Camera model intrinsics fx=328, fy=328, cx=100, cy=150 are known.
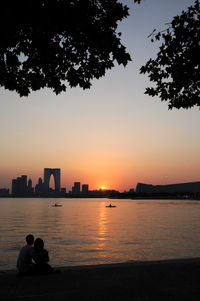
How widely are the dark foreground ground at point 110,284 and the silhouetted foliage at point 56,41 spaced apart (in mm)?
6636

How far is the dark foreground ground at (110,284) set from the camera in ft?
30.3

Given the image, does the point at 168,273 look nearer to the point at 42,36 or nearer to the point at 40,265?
the point at 40,265

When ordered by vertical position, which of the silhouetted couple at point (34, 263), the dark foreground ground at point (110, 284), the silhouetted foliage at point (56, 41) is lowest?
the dark foreground ground at point (110, 284)

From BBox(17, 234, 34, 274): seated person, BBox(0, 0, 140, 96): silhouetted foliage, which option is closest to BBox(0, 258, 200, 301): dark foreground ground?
BBox(17, 234, 34, 274): seated person

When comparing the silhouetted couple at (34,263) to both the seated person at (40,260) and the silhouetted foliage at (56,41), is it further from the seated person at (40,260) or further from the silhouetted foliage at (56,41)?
the silhouetted foliage at (56,41)

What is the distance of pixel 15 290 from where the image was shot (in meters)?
9.72

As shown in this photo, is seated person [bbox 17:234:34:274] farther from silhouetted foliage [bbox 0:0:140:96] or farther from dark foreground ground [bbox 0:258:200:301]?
silhouetted foliage [bbox 0:0:140:96]

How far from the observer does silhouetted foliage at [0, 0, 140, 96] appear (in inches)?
387

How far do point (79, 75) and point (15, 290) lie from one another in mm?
7385

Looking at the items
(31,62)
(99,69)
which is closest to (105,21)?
(99,69)

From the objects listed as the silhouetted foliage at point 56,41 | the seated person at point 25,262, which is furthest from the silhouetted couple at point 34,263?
the silhouetted foliage at point 56,41

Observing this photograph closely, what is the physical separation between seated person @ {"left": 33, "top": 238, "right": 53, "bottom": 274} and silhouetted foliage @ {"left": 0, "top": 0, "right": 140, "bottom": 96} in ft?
19.8

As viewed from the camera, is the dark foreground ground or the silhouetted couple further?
the silhouetted couple

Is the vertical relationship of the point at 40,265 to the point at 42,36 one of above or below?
below
